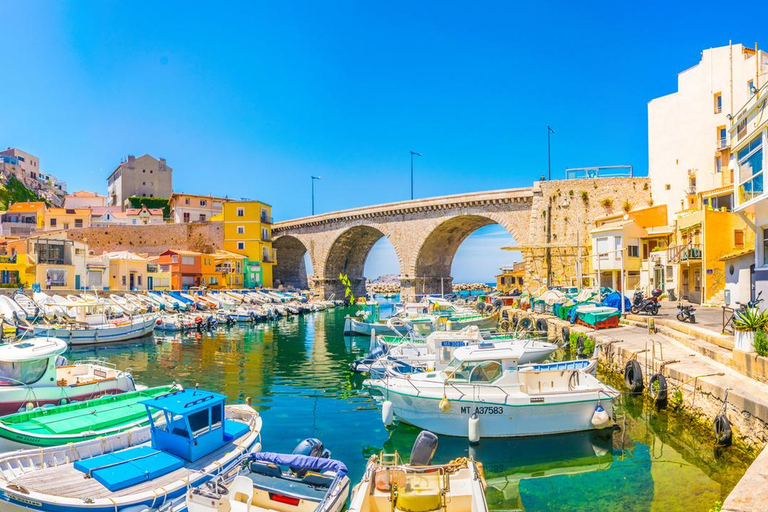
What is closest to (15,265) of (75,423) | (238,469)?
(75,423)

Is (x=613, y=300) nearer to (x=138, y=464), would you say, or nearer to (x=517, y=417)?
(x=517, y=417)

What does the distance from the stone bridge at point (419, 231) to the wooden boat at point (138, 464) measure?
3177 centimetres

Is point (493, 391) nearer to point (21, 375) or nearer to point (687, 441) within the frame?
point (687, 441)

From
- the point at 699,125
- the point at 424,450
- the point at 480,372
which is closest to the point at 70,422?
the point at 424,450

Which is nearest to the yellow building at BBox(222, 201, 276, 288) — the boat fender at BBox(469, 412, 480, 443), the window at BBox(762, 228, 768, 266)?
the boat fender at BBox(469, 412, 480, 443)

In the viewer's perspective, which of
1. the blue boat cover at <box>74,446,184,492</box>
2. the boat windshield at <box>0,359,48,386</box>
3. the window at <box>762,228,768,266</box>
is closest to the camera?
the blue boat cover at <box>74,446,184,492</box>

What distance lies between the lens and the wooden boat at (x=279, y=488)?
6102 mm

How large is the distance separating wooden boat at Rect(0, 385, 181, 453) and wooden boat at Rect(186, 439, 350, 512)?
3.42 meters

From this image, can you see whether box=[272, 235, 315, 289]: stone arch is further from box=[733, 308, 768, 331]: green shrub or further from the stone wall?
box=[733, 308, 768, 331]: green shrub

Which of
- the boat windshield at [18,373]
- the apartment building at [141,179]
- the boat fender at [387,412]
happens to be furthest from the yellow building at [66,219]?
the boat fender at [387,412]

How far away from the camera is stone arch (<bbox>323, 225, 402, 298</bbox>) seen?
5431 cm

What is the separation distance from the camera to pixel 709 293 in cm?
2384

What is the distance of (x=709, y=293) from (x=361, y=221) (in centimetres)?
3240

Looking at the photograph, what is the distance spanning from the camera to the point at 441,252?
162 feet
